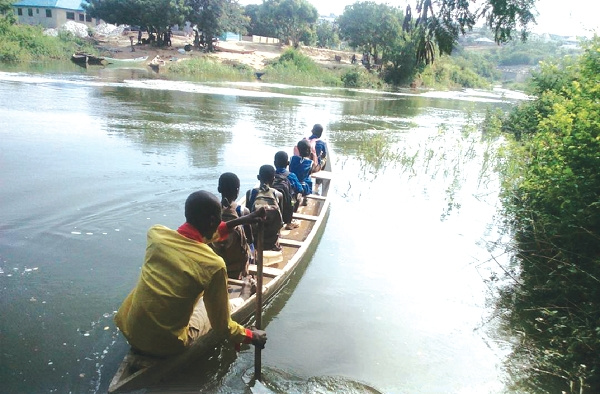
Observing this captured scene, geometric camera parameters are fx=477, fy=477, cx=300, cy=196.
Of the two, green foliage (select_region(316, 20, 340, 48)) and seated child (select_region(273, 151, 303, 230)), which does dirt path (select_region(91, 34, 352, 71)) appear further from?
seated child (select_region(273, 151, 303, 230))

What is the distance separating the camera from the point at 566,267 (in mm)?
4637

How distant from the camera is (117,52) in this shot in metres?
38.4

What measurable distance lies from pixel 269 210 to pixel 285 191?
925mm

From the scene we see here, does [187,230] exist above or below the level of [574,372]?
above

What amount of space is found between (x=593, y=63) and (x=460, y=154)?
6255mm

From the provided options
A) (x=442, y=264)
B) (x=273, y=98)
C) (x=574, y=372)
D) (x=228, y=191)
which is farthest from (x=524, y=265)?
(x=273, y=98)

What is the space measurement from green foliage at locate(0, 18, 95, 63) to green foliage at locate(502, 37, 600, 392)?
3139cm

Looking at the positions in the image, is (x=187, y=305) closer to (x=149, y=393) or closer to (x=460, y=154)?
(x=149, y=393)

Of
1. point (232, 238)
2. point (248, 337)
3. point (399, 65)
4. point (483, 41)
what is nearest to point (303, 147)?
point (232, 238)

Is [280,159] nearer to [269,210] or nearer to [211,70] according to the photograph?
[269,210]

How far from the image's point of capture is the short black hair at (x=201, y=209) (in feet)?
9.07

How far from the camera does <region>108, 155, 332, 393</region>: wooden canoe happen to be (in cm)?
297

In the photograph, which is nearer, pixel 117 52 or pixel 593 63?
pixel 593 63

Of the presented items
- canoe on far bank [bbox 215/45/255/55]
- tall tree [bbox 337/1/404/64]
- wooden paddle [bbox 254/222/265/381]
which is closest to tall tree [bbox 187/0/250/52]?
canoe on far bank [bbox 215/45/255/55]
